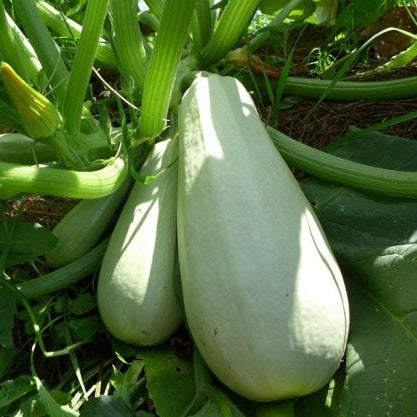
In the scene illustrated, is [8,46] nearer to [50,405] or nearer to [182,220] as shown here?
[182,220]

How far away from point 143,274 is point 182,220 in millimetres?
140

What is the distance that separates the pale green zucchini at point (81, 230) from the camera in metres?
1.57

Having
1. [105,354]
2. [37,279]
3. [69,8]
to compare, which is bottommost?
[105,354]

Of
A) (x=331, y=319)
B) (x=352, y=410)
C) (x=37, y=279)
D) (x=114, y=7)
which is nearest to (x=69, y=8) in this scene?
(x=114, y=7)

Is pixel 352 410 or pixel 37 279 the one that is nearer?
pixel 352 410

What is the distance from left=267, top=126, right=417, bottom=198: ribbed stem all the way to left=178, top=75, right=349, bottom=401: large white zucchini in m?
0.15

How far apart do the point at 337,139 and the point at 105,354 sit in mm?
774

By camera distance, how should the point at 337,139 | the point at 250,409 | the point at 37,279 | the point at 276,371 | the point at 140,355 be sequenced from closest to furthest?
the point at 276,371, the point at 250,409, the point at 140,355, the point at 37,279, the point at 337,139

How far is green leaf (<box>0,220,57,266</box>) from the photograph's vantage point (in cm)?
147

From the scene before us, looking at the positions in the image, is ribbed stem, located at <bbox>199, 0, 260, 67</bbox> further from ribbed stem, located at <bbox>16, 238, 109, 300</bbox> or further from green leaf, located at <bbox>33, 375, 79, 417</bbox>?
green leaf, located at <bbox>33, 375, 79, 417</bbox>

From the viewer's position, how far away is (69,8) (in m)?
2.01

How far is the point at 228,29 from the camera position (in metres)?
1.67

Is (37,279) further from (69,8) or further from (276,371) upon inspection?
(69,8)

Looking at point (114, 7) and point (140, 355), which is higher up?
point (114, 7)
